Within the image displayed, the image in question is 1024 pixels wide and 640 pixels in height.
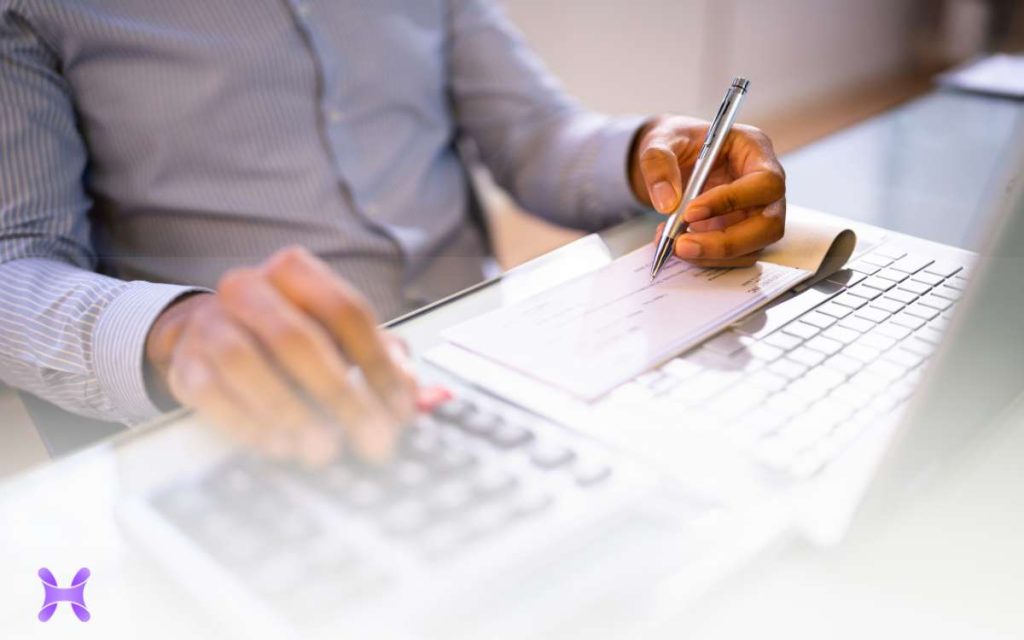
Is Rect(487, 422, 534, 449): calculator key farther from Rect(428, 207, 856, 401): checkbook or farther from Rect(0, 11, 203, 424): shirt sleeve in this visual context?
Rect(0, 11, 203, 424): shirt sleeve

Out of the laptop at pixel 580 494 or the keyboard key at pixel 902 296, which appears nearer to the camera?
the laptop at pixel 580 494

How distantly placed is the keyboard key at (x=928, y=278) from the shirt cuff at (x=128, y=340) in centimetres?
38

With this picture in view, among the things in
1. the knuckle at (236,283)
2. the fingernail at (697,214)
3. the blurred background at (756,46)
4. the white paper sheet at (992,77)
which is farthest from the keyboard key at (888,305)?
the blurred background at (756,46)

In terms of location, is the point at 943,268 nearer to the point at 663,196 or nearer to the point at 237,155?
the point at 663,196

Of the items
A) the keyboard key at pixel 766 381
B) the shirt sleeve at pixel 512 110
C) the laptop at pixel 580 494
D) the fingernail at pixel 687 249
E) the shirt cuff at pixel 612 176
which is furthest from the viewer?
the shirt sleeve at pixel 512 110

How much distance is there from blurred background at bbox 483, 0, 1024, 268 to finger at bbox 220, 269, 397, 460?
71 cm

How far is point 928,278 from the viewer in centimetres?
46

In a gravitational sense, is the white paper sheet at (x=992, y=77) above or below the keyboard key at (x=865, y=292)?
above

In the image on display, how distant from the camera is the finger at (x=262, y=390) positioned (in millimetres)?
310

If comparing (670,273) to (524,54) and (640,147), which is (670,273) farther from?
(524,54)

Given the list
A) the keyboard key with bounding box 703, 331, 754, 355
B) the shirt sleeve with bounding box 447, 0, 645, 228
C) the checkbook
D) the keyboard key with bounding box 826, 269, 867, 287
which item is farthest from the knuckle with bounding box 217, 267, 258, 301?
the shirt sleeve with bounding box 447, 0, 645, 228

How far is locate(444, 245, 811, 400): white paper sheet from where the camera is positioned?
1.26 feet

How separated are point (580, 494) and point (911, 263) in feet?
0.96

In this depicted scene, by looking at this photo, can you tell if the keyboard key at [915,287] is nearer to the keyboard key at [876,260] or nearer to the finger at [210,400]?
the keyboard key at [876,260]
